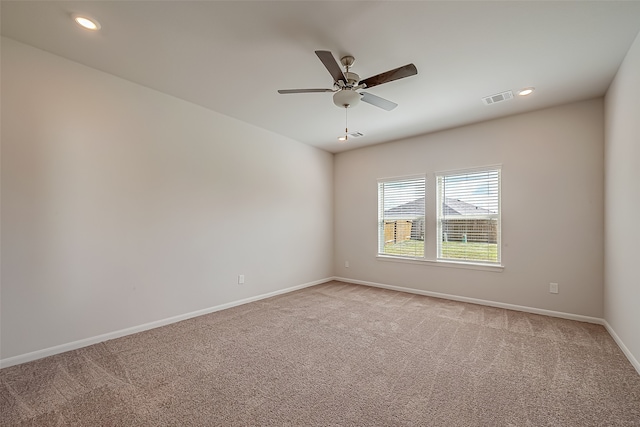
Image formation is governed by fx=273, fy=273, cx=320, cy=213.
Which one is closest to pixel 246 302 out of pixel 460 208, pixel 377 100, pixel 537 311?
pixel 377 100

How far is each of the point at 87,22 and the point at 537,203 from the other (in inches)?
207

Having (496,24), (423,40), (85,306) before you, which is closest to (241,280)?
(85,306)

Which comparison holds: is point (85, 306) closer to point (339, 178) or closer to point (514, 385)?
point (514, 385)

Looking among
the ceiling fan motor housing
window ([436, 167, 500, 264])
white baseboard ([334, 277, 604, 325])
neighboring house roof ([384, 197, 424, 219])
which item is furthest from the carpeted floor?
the ceiling fan motor housing

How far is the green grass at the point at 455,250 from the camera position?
4.13 meters

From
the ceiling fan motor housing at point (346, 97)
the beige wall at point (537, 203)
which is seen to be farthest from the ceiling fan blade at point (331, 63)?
the beige wall at point (537, 203)

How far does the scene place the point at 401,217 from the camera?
509cm

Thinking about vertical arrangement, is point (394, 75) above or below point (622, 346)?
above

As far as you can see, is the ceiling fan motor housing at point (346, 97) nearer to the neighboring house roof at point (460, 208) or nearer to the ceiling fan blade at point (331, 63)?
the ceiling fan blade at point (331, 63)

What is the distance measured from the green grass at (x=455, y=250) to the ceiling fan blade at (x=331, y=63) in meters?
3.31

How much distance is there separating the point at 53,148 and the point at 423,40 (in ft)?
11.6

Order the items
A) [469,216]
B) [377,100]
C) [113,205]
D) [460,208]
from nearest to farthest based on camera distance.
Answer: [377,100] → [113,205] → [469,216] → [460,208]

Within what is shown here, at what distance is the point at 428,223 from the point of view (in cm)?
469

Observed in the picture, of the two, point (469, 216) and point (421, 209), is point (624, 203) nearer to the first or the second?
point (469, 216)
